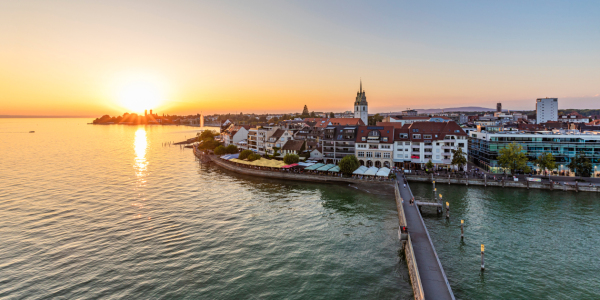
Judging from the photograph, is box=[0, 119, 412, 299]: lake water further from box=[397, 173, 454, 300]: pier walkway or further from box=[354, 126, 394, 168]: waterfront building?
box=[354, 126, 394, 168]: waterfront building

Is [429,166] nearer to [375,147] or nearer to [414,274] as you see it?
[375,147]

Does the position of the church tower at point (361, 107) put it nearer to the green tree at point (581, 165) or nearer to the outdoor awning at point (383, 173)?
the outdoor awning at point (383, 173)

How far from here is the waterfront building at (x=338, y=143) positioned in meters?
75.2

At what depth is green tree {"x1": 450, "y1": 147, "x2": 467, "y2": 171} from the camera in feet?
208

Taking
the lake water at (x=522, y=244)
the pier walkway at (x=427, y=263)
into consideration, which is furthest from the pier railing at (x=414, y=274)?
the lake water at (x=522, y=244)

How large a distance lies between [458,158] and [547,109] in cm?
17009

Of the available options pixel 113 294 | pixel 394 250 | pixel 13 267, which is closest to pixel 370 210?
pixel 394 250

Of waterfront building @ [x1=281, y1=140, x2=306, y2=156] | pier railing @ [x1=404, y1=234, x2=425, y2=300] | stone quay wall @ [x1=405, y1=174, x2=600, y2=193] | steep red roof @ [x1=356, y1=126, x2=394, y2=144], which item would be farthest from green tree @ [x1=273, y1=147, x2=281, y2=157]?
pier railing @ [x1=404, y1=234, x2=425, y2=300]

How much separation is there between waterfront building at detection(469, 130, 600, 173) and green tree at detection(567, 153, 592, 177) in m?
2.17

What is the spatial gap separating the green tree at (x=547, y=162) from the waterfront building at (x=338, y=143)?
38.1 m

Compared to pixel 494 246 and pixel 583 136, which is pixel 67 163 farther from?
pixel 583 136

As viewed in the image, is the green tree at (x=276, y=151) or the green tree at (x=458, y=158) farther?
the green tree at (x=276, y=151)

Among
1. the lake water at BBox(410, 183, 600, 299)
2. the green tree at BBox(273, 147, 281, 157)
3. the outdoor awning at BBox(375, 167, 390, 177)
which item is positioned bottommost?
the lake water at BBox(410, 183, 600, 299)

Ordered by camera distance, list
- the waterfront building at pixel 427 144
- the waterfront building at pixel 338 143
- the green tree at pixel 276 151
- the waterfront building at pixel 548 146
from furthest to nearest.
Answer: the green tree at pixel 276 151
the waterfront building at pixel 338 143
the waterfront building at pixel 427 144
the waterfront building at pixel 548 146
